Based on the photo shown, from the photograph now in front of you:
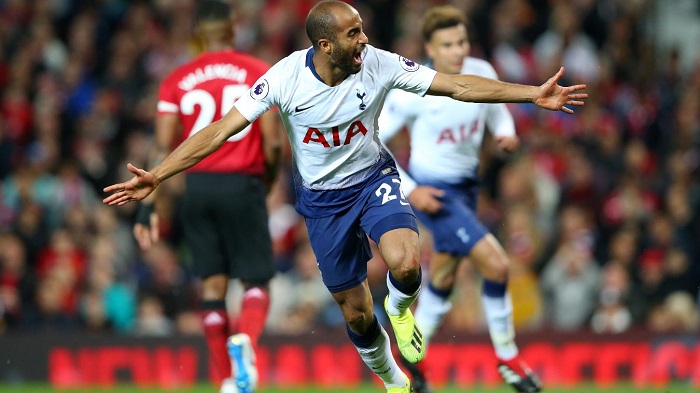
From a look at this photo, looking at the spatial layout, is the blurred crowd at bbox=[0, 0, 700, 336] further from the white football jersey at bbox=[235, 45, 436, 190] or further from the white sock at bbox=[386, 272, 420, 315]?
the white football jersey at bbox=[235, 45, 436, 190]

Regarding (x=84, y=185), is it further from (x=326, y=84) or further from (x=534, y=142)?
(x=326, y=84)

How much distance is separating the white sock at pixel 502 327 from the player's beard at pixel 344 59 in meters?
2.79

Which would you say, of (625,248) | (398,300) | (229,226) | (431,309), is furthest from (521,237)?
(398,300)

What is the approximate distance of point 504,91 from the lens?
759 centimetres

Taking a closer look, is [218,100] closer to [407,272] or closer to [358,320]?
[358,320]

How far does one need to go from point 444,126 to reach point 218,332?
2.45 m

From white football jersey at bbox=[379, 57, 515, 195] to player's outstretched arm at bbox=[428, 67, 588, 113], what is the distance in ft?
7.17

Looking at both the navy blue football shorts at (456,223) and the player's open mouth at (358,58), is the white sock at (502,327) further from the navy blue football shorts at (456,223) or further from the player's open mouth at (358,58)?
the player's open mouth at (358,58)

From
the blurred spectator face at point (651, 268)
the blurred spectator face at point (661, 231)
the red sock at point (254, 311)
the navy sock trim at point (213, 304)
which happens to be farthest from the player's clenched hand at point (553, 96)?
the blurred spectator face at point (661, 231)

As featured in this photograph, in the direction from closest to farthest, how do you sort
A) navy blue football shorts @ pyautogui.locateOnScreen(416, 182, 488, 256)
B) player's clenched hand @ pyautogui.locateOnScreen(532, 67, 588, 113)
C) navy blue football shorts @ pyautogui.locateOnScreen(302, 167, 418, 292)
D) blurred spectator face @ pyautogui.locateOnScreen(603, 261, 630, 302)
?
player's clenched hand @ pyautogui.locateOnScreen(532, 67, 588, 113), navy blue football shorts @ pyautogui.locateOnScreen(302, 167, 418, 292), navy blue football shorts @ pyautogui.locateOnScreen(416, 182, 488, 256), blurred spectator face @ pyautogui.locateOnScreen(603, 261, 630, 302)

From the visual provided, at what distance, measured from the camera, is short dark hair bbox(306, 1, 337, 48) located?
7.65 m

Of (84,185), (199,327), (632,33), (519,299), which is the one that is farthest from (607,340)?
(84,185)

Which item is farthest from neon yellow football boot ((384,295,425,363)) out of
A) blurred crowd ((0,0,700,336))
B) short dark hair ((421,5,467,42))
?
blurred crowd ((0,0,700,336))

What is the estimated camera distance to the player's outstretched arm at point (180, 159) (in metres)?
7.28
